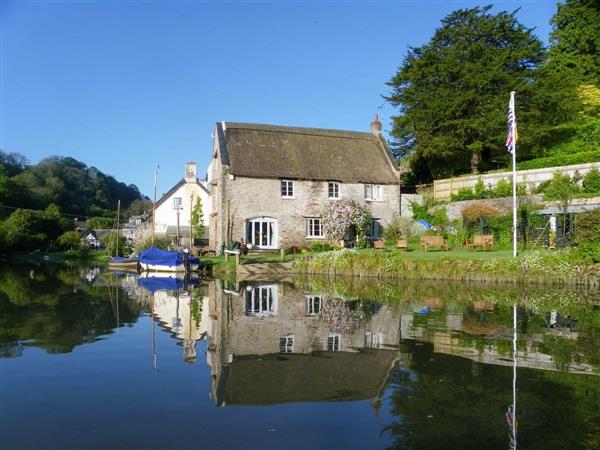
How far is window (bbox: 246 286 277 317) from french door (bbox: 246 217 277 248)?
533 inches

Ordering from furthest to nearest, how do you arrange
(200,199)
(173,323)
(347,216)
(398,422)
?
(200,199) < (347,216) < (173,323) < (398,422)

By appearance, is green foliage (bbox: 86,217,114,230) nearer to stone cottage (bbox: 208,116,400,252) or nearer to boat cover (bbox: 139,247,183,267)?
stone cottage (bbox: 208,116,400,252)

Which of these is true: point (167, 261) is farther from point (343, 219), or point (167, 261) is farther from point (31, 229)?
point (31, 229)

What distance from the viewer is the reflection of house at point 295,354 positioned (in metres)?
6.56

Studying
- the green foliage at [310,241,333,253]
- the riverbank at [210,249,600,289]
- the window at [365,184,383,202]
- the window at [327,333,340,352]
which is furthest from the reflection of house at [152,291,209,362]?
the window at [365,184,383,202]

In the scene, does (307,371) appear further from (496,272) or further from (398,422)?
(496,272)

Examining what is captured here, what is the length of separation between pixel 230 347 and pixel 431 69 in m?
30.6

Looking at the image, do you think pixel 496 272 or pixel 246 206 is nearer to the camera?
pixel 496 272

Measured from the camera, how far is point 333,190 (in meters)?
35.5

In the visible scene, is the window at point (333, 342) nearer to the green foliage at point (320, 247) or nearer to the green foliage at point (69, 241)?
the green foliage at point (320, 247)

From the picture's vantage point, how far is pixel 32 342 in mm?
9672

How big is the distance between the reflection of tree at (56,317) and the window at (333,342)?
4620 mm

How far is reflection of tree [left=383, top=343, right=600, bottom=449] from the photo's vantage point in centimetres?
504

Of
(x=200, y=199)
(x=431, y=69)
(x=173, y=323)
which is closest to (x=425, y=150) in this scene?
(x=431, y=69)
